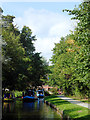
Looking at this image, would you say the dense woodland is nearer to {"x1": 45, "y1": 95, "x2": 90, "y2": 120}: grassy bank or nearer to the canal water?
{"x1": 45, "y1": 95, "x2": 90, "y2": 120}: grassy bank

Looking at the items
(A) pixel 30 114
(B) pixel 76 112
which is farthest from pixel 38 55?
(B) pixel 76 112

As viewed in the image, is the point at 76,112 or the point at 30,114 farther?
the point at 30,114

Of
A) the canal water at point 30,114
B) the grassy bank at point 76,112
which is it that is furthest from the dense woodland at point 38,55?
the canal water at point 30,114

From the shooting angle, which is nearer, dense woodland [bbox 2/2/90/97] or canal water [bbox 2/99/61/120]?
dense woodland [bbox 2/2/90/97]

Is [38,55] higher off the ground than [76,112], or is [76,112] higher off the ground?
[38,55]

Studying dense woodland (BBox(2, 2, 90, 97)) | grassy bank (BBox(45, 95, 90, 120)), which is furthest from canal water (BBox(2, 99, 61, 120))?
dense woodland (BBox(2, 2, 90, 97))

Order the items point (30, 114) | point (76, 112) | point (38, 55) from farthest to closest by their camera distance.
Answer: point (38, 55), point (30, 114), point (76, 112)

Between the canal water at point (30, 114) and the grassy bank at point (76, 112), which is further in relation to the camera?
the canal water at point (30, 114)

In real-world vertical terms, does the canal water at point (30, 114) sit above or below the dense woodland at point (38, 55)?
below

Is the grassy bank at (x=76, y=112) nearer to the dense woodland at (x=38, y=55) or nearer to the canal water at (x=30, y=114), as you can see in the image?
the canal water at (x=30, y=114)

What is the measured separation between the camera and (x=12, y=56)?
29.5 meters

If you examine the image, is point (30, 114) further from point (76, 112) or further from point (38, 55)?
point (38, 55)

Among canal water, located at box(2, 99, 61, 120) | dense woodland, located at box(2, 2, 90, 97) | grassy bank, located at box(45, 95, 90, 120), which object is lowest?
canal water, located at box(2, 99, 61, 120)

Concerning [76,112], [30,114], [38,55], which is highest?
[38,55]
